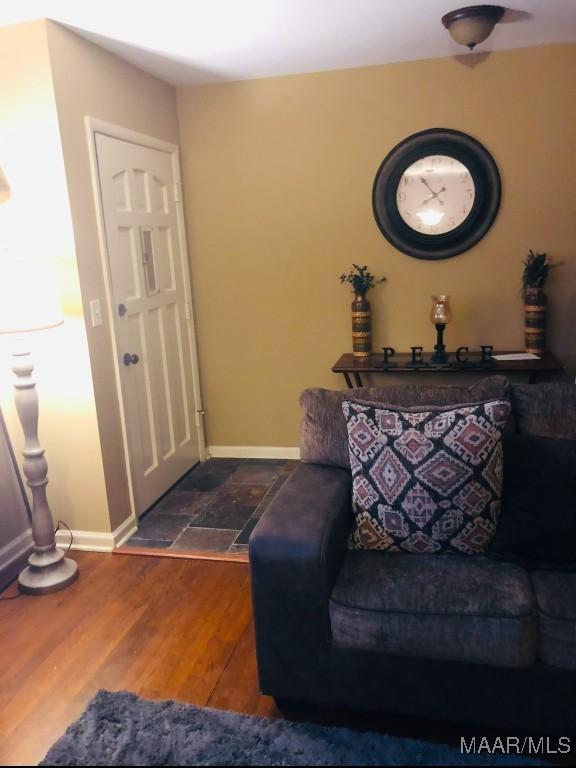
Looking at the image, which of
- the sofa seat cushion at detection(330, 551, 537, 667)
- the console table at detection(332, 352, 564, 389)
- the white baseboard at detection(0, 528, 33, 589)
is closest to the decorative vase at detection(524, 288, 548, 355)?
the console table at detection(332, 352, 564, 389)

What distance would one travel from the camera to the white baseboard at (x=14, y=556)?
271 cm

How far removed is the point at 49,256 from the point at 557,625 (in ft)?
7.91

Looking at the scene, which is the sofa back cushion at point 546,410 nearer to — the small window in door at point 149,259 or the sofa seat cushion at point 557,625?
the sofa seat cushion at point 557,625

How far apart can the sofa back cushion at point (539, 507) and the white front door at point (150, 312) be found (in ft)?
6.40

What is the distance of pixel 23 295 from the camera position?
90.6 inches

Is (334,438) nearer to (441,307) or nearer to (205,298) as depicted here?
(441,307)

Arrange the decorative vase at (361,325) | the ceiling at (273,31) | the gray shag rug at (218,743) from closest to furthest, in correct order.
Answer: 1. the gray shag rug at (218,743)
2. the ceiling at (273,31)
3. the decorative vase at (361,325)

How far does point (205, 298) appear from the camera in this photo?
12.9ft

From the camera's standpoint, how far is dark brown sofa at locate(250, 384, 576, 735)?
160cm

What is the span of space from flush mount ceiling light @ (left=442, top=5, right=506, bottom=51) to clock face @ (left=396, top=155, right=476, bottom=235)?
2.49 ft

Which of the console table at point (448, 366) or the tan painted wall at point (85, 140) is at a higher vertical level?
the tan painted wall at point (85, 140)

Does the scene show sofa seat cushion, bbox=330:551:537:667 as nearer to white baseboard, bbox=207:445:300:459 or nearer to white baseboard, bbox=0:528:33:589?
white baseboard, bbox=0:528:33:589

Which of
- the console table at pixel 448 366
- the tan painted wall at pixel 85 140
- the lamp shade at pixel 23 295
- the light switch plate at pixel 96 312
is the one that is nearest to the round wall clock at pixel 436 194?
the console table at pixel 448 366

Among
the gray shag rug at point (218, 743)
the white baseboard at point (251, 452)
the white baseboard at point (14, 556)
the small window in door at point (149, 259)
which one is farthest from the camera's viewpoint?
the white baseboard at point (251, 452)
